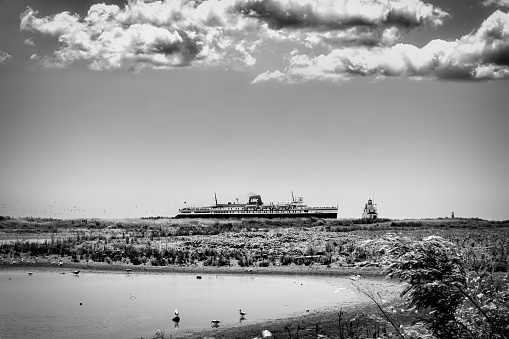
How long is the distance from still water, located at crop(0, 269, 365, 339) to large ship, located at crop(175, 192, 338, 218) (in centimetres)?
10874

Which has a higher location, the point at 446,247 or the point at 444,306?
the point at 446,247

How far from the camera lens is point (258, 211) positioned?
143 meters

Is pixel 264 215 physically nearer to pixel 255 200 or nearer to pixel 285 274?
pixel 255 200

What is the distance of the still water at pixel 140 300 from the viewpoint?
17078 millimetres

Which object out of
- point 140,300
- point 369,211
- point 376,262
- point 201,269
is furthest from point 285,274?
point 369,211

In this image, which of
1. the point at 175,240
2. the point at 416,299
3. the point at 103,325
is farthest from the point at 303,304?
the point at 175,240

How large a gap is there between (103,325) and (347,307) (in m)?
8.85

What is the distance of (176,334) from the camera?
1606 cm

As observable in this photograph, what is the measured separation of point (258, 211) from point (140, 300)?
4789 inches

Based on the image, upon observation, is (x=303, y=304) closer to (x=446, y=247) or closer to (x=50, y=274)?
(x=446, y=247)

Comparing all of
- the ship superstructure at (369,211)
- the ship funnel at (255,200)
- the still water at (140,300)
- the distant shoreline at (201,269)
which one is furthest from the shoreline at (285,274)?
the ship funnel at (255,200)

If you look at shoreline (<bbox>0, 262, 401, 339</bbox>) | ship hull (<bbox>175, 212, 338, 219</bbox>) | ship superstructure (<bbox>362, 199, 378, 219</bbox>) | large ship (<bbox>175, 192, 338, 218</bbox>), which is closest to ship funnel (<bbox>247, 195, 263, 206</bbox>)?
large ship (<bbox>175, 192, 338, 218</bbox>)

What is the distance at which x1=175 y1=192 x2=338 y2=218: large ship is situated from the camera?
138 meters

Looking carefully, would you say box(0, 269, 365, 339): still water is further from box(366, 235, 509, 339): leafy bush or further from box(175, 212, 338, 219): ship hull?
box(175, 212, 338, 219): ship hull
